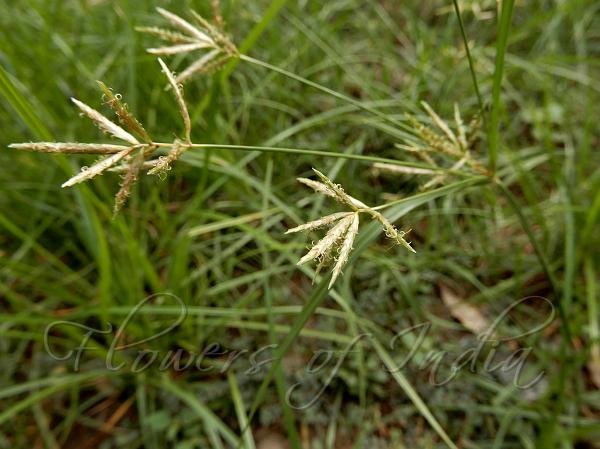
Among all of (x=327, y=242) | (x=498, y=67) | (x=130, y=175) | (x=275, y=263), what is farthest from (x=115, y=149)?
(x=275, y=263)

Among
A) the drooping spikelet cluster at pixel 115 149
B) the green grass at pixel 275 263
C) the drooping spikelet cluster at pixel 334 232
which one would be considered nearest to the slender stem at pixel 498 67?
the green grass at pixel 275 263

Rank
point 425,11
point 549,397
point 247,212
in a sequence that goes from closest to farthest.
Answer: point 549,397
point 247,212
point 425,11

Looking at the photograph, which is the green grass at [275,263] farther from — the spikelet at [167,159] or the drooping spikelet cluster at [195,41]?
the spikelet at [167,159]

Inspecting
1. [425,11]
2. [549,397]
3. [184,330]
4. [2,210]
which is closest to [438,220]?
[549,397]

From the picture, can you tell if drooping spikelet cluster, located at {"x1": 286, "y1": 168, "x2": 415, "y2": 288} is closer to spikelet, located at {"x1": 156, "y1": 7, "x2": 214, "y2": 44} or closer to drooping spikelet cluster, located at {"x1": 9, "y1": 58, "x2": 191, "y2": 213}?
drooping spikelet cluster, located at {"x1": 9, "y1": 58, "x2": 191, "y2": 213}

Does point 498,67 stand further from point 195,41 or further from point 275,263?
point 275,263

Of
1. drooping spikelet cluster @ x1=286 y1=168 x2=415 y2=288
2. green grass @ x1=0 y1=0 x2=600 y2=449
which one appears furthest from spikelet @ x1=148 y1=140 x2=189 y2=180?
green grass @ x1=0 y1=0 x2=600 y2=449

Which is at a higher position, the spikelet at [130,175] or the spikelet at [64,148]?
the spikelet at [64,148]

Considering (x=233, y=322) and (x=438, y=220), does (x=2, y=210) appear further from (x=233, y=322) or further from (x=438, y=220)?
(x=438, y=220)
